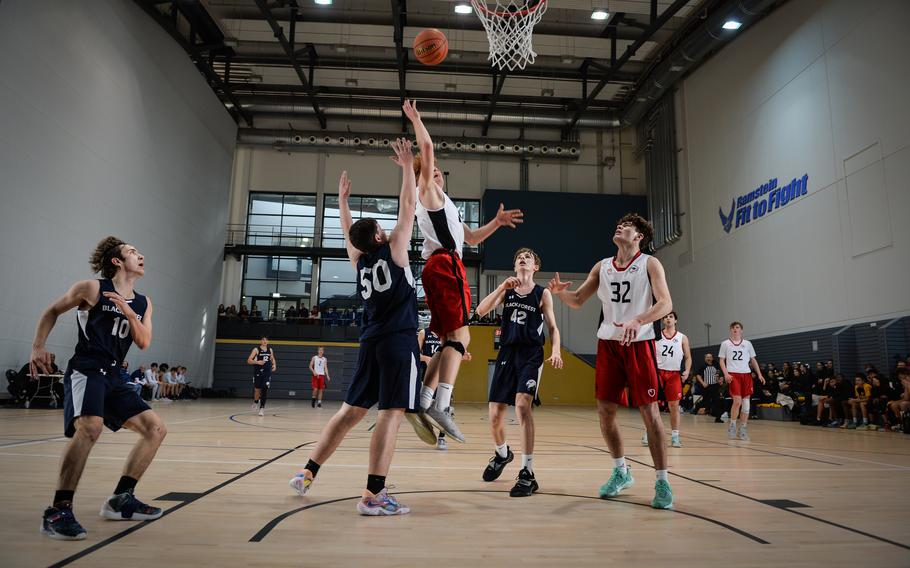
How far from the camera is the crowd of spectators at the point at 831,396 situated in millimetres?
11531

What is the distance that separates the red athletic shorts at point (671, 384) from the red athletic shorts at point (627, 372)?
4.43m

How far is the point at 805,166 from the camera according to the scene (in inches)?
615

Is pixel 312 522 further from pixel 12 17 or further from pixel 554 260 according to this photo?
pixel 554 260

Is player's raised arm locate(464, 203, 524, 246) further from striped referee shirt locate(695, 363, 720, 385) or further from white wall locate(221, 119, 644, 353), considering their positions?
white wall locate(221, 119, 644, 353)

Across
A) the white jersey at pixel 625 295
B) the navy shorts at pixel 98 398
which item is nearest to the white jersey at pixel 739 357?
the white jersey at pixel 625 295

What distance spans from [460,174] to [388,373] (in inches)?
958

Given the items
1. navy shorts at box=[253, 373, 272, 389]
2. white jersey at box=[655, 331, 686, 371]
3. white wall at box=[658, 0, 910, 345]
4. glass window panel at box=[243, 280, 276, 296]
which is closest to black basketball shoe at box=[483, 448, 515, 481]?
white jersey at box=[655, 331, 686, 371]

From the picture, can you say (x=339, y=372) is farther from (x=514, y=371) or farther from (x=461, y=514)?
(x=461, y=514)

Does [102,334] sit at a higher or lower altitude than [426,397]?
higher

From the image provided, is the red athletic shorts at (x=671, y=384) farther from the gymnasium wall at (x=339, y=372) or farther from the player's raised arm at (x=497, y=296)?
the gymnasium wall at (x=339, y=372)

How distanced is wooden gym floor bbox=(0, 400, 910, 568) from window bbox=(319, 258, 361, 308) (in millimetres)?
19975

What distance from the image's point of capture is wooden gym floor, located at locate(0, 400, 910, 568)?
259cm

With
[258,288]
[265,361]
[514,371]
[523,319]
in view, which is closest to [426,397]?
[514,371]

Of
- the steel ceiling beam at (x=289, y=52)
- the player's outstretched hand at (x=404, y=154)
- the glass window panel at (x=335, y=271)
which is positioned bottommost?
the player's outstretched hand at (x=404, y=154)
